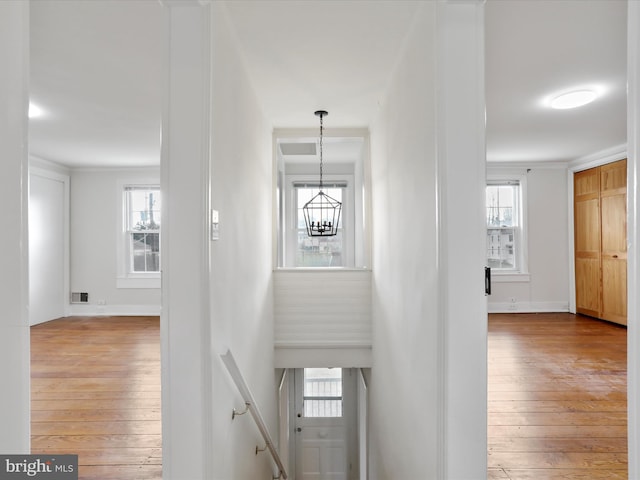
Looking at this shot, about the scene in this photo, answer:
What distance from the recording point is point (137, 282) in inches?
254

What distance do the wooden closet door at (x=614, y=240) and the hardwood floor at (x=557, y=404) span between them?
1.31 ft

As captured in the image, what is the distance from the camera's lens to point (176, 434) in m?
1.58

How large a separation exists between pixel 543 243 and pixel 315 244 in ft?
11.9

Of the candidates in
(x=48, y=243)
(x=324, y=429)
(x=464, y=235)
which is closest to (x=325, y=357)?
(x=324, y=429)

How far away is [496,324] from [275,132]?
4.03 metres

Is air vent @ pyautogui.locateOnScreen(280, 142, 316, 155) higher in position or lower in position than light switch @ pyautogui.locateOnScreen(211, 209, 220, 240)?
higher

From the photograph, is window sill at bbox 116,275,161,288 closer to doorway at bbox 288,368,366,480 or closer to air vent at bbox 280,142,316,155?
doorway at bbox 288,368,366,480

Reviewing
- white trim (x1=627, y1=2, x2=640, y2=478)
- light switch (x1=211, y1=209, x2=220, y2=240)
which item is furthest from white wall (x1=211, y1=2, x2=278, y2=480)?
white trim (x1=627, y1=2, x2=640, y2=478)

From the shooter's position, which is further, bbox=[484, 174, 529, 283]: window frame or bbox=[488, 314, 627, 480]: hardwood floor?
bbox=[484, 174, 529, 283]: window frame

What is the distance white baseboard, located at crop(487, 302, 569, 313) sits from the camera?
6379 millimetres

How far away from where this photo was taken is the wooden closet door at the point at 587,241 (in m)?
5.73

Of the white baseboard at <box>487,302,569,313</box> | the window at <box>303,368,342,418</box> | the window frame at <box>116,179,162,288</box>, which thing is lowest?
the window at <box>303,368,342,418</box>

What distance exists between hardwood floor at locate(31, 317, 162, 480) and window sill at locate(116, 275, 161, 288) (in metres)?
1.08

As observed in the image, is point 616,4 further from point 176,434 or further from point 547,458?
point 176,434
